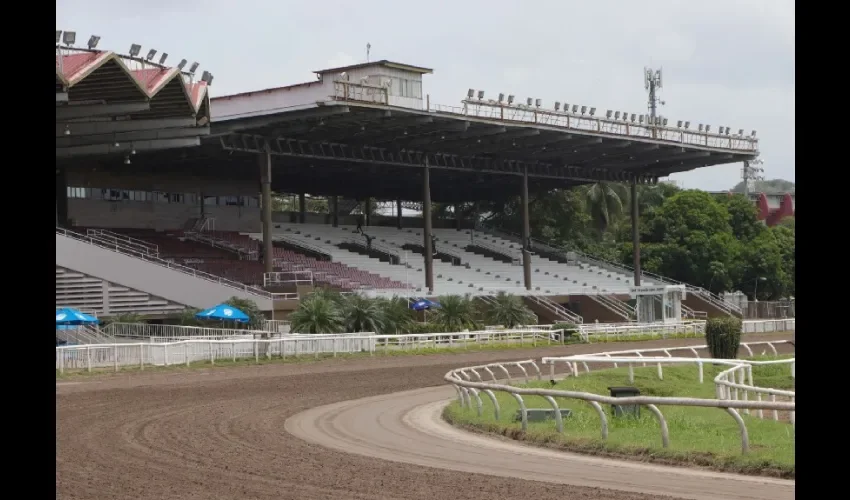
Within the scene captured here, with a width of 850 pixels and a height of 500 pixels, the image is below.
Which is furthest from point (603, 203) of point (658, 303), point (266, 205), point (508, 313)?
point (266, 205)

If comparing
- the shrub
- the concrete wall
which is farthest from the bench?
the concrete wall

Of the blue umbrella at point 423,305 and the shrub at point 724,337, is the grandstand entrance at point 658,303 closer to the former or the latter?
the blue umbrella at point 423,305

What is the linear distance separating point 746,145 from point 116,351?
4572 cm

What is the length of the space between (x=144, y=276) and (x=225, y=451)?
107ft

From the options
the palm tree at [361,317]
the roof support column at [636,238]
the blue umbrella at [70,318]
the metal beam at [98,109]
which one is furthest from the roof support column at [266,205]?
the roof support column at [636,238]

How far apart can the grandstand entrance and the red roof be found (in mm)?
25507

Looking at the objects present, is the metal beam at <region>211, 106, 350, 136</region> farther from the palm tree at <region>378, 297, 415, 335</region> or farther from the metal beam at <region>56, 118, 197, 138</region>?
the palm tree at <region>378, 297, 415, 335</region>

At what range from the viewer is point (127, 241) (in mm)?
49250

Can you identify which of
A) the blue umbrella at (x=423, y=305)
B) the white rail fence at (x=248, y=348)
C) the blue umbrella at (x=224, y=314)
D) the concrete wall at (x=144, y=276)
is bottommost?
the white rail fence at (x=248, y=348)

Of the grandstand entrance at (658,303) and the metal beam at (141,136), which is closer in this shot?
the metal beam at (141,136)

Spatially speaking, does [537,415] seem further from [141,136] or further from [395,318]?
[141,136]

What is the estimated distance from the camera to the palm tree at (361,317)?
131 feet

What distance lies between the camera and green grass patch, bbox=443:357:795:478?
11906mm
